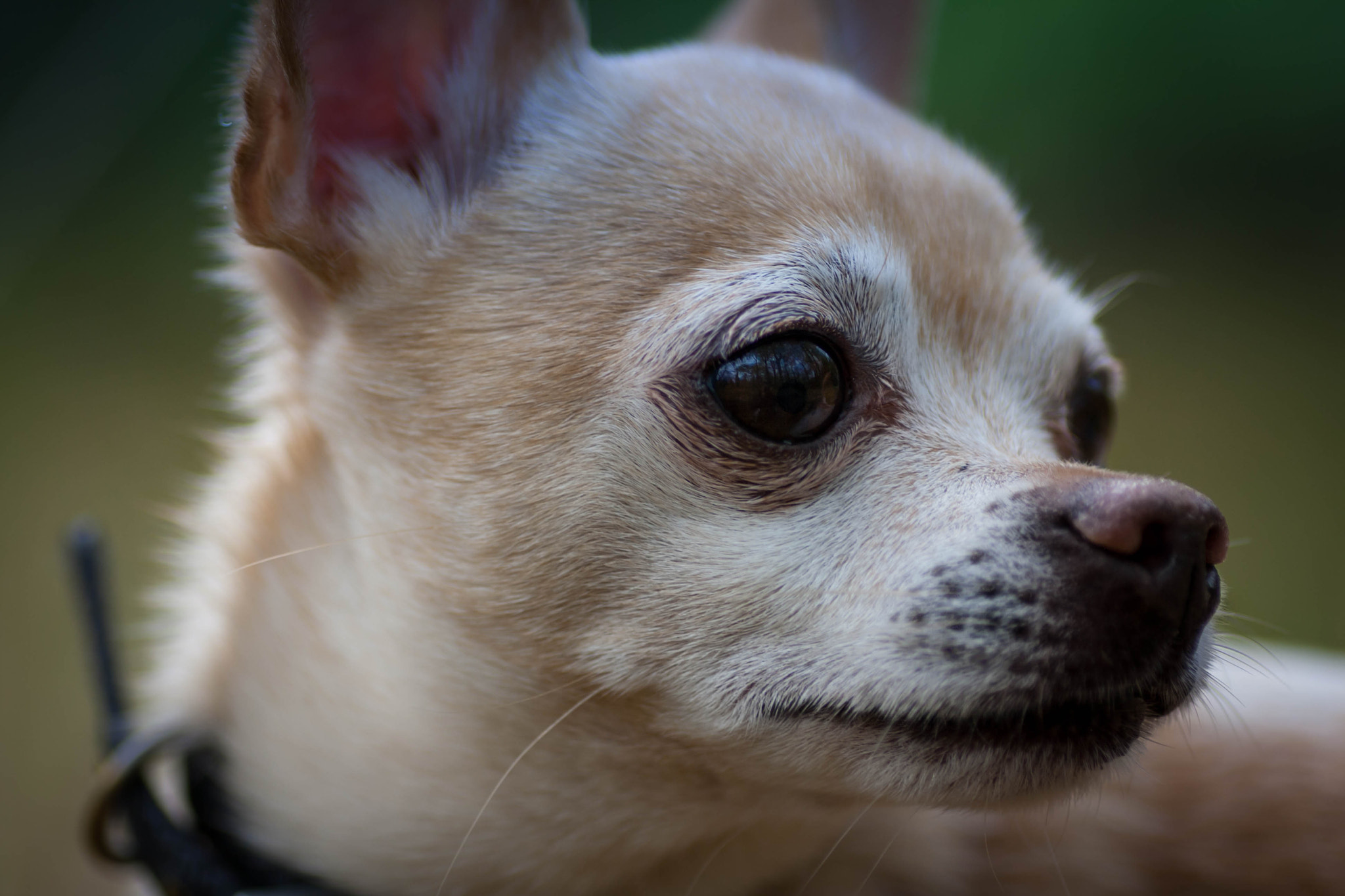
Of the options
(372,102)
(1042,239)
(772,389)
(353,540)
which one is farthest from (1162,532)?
(1042,239)

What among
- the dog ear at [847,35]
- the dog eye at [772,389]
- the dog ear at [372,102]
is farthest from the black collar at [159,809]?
the dog ear at [847,35]

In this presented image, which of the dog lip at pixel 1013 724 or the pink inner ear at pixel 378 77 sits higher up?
the pink inner ear at pixel 378 77

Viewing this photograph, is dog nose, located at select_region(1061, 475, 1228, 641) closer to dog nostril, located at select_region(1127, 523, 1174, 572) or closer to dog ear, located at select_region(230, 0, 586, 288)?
dog nostril, located at select_region(1127, 523, 1174, 572)

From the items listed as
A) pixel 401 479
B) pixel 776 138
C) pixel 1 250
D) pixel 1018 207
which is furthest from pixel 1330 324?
pixel 1 250

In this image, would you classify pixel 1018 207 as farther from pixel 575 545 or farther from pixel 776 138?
pixel 575 545

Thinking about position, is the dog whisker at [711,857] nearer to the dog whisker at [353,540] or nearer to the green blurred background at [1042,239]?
the dog whisker at [353,540]

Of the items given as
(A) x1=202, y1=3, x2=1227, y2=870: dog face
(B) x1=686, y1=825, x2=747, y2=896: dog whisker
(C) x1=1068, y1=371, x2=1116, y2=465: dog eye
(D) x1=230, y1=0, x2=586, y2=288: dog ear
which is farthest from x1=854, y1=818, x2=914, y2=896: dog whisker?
(D) x1=230, y1=0, x2=586, y2=288: dog ear
